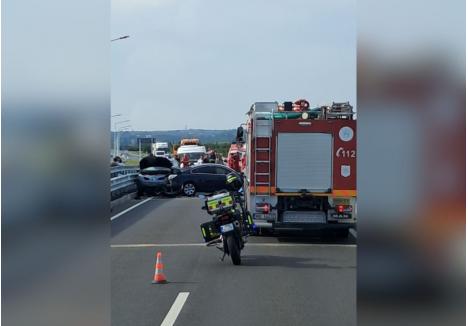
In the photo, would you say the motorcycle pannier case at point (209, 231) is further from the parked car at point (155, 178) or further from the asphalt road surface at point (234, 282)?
the parked car at point (155, 178)

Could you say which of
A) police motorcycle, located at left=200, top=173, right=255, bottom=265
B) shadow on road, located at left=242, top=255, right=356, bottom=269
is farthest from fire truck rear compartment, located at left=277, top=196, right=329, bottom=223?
police motorcycle, located at left=200, top=173, right=255, bottom=265

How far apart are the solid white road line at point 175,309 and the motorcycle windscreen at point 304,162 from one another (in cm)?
637

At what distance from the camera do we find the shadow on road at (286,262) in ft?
42.0

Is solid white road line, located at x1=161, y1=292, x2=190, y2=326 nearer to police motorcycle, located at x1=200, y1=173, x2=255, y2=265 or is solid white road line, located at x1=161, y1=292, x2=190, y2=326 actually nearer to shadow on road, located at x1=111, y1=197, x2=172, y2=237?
police motorcycle, located at x1=200, y1=173, x2=255, y2=265

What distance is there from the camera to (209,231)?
13.4 m

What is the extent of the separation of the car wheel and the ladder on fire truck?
1756cm

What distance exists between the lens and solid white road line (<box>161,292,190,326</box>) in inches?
333

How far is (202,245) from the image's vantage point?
51.5ft

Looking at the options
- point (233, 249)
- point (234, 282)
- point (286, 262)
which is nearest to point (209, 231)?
point (233, 249)

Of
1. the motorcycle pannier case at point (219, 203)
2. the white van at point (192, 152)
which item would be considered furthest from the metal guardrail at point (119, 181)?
the white van at point (192, 152)

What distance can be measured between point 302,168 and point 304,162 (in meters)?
0.14
